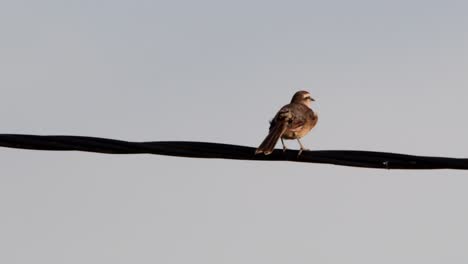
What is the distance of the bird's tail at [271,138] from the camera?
11.1m

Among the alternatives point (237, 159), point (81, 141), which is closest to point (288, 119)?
point (237, 159)

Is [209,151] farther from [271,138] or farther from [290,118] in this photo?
[290,118]

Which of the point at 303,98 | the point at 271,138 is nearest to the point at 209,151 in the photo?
the point at 271,138

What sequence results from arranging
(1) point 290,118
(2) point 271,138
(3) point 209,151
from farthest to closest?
1. (1) point 290,118
2. (2) point 271,138
3. (3) point 209,151

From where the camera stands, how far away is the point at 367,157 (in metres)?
10.2

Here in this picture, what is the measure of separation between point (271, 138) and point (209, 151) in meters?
2.41

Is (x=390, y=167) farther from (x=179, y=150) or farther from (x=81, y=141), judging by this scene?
(x=81, y=141)

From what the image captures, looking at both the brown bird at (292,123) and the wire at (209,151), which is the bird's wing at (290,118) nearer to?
the brown bird at (292,123)

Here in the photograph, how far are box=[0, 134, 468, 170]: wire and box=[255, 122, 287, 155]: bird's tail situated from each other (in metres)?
0.61

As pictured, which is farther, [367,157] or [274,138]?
[274,138]

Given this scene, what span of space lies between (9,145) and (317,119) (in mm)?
6876

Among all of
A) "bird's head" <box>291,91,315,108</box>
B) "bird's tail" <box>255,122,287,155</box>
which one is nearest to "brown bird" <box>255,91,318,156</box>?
"bird's tail" <box>255,122,287,155</box>

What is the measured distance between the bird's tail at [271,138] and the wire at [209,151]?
24.2 inches

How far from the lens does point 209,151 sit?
10.1m
